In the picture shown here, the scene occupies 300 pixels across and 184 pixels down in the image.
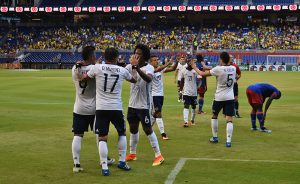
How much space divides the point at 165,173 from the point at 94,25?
7899cm

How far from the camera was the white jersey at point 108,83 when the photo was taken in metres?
9.77

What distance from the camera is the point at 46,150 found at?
1269 centimetres

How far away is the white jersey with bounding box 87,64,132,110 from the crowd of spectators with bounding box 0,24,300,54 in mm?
65675

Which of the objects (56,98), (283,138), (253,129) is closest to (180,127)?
(253,129)

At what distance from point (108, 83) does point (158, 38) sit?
7089 centimetres

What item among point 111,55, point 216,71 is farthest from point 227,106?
point 111,55

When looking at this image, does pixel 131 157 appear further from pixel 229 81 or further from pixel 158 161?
pixel 229 81

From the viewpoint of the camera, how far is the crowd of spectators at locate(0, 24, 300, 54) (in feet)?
247

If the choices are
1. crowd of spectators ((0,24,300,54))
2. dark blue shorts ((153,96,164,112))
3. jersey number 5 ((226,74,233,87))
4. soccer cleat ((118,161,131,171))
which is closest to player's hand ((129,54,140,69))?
soccer cleat ((118,161,131,171))

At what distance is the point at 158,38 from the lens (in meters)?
80.2

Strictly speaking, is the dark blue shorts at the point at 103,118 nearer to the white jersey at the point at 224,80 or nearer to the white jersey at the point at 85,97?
the white jersey at the point at 85,97

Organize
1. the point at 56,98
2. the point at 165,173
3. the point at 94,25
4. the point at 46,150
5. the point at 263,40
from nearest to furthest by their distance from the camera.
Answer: the point at 165,173
the point at 46,150
the point at 56,98
the point at 263,40
the point at 94,25

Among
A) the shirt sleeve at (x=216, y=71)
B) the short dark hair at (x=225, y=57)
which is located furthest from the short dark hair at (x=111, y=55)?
the short dark hair at (x=225, y=57)

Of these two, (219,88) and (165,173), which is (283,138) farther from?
(165,173)
